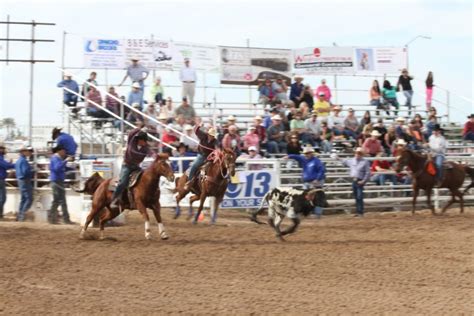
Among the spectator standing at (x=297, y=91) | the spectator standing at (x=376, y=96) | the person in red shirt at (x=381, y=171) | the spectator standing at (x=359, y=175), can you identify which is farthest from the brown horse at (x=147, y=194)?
the spectator standing at (x=376, y=96)

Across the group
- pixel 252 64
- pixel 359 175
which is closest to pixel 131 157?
pixel 359 175

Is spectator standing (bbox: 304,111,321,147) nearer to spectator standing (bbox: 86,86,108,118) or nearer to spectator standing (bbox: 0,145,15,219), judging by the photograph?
spectator standing (bbox: 86,86,108,118)

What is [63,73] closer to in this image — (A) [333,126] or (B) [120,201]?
(A) [333,126]

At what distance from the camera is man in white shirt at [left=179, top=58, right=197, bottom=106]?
25625mm

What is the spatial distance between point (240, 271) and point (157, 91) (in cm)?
1402

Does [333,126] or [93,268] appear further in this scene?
[333,126]

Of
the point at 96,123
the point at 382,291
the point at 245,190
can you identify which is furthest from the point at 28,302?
the point at 96,123

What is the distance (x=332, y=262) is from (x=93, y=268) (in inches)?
138

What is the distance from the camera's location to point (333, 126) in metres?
24.9

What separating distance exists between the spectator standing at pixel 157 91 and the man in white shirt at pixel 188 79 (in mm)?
994

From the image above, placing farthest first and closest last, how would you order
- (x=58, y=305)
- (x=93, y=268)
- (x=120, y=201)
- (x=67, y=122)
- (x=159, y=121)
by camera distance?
(x=67, y=122) → (x=159, y=121) → (x=120, y=201) → (x=93, y=268) → (x=58, y=305)

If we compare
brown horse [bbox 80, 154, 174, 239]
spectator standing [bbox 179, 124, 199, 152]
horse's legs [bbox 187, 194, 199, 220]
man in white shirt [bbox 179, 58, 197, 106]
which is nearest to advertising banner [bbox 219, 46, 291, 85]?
man in white shirt [bbox 179, 58, 197, 106]

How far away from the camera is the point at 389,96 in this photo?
29.2 meters

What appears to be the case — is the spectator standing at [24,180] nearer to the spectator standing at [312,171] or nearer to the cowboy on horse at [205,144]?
the cowboy on horse at [205,144]
